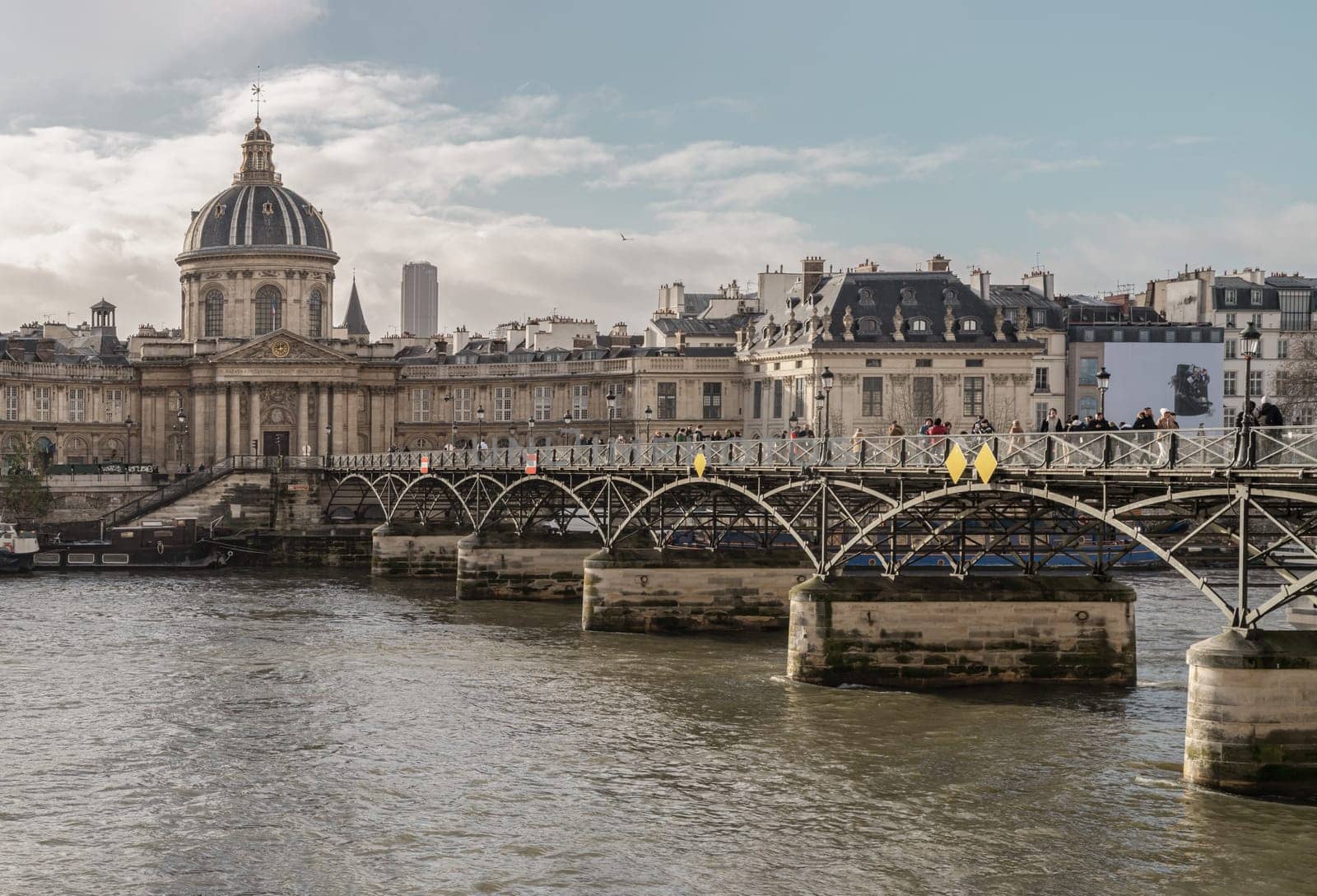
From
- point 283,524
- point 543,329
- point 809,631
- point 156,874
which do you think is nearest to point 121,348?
point 543,329

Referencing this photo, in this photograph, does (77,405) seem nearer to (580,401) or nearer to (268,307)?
(268,307)

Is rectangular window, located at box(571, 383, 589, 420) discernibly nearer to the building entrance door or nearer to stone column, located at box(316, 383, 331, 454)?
stone column, located at box(316, 383, 331, 454)

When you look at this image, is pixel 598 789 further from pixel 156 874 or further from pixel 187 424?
pixel 187 424

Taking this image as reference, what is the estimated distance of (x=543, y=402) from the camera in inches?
4520

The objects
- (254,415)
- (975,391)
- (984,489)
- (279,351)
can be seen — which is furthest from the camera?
(254,415)

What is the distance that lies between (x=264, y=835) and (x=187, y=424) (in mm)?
93904

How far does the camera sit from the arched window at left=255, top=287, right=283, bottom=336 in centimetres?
11981

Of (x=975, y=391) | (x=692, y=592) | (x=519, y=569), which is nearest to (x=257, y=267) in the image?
(x=975, y=391)

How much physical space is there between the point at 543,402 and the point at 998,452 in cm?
8295

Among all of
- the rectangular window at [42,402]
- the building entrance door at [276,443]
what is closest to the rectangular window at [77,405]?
the rectangular window at [42,402]

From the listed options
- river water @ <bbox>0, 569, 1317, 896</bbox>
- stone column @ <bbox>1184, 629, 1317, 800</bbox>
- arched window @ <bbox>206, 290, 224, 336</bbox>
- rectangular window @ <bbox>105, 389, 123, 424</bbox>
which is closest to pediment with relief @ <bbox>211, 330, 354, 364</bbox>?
arched window @ <bbox>206, 290, 224, 336</bbox>

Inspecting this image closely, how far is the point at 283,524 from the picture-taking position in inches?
3816

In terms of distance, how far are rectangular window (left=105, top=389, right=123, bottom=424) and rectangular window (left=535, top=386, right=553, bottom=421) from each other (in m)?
27.7

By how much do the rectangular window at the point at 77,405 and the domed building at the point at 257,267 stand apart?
854 centimetres
